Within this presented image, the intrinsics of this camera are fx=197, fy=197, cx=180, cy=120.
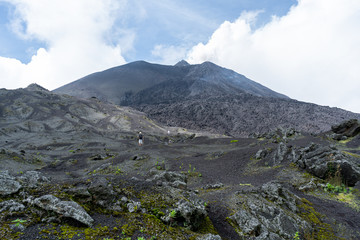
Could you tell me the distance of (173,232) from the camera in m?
4.34

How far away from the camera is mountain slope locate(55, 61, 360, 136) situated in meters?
91.8

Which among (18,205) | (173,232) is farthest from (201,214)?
(18,205)

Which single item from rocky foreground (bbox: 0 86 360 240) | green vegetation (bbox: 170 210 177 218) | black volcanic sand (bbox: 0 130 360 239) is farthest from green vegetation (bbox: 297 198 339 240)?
green vegetation (bbox: 170 210 177 218)

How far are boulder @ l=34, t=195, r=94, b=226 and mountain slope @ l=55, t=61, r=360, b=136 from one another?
83.5m

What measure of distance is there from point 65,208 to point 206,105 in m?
106

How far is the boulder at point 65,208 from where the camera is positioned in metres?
4.12

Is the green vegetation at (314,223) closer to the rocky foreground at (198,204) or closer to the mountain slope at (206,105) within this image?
the rocky foreground at (198,204)

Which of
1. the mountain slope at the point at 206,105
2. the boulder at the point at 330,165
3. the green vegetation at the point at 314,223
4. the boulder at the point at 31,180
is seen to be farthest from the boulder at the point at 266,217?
the mountain slope at the point at 206,105

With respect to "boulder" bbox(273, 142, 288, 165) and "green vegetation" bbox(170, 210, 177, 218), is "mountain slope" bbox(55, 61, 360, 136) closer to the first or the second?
"boulder" bbox(273, 142, 288, 165)

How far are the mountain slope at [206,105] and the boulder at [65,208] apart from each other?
83.5 meters

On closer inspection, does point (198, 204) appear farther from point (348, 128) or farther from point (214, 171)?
point (348, 128)

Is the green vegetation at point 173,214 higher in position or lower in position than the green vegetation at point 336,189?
higher

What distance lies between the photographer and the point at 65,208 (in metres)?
4.21

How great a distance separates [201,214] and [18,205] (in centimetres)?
433
